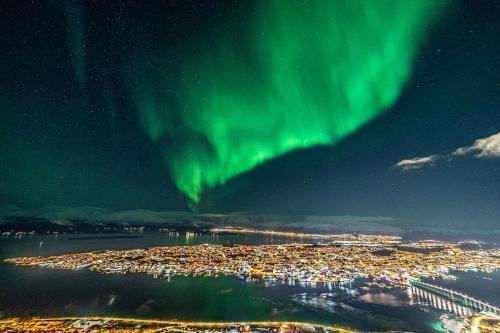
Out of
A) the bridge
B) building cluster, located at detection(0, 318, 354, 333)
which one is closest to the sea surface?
building cluster, located at detection(0, 318, 354, 333)

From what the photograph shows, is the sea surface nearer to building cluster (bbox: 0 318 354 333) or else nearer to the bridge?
building cluster (bbox: 0 318 354 333)

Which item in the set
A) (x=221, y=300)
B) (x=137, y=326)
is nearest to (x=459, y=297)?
(x=221, y=300)

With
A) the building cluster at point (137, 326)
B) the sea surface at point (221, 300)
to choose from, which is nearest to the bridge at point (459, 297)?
the sea surface at point (221, 300)

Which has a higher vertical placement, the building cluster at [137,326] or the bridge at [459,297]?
the bridge at [459,297]

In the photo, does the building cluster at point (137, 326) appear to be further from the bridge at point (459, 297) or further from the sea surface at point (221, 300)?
the bridge at point (459, 297)

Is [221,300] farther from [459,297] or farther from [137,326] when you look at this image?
[459,297]

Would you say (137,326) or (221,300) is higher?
(137,326)
